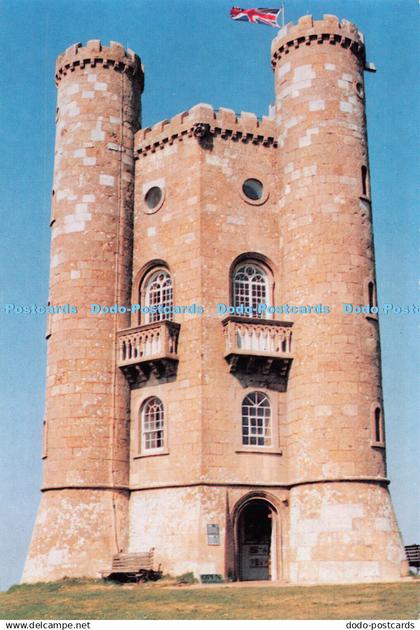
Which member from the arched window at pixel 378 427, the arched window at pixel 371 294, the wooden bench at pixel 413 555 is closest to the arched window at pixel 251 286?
the arched window at pixel 371 294

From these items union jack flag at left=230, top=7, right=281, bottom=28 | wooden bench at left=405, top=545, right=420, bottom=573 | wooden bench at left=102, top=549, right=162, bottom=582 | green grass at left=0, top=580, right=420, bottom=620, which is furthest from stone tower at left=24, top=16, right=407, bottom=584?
green grass at left=0, top=580, right=420, bottom=620

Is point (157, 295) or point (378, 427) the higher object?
point (157, 295)

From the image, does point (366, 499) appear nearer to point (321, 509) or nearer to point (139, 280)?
point (321, 509)

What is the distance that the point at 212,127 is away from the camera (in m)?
38.5

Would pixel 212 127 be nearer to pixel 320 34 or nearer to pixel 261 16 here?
pixel 261 16

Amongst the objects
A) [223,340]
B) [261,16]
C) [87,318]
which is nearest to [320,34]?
[261,16]

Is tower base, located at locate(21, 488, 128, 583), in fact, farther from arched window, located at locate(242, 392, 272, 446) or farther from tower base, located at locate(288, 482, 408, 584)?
tower base, located at locate(288, 482, 408, 584)

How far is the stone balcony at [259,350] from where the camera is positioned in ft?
117

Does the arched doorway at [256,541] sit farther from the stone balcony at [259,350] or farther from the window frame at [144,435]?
the stone balcony at [259,350]

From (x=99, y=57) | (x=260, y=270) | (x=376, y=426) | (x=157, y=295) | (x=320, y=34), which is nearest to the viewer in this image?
(x=376, y=426)

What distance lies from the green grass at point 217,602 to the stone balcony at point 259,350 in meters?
8.55

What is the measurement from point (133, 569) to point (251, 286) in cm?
1209

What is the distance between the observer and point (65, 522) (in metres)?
35.8
